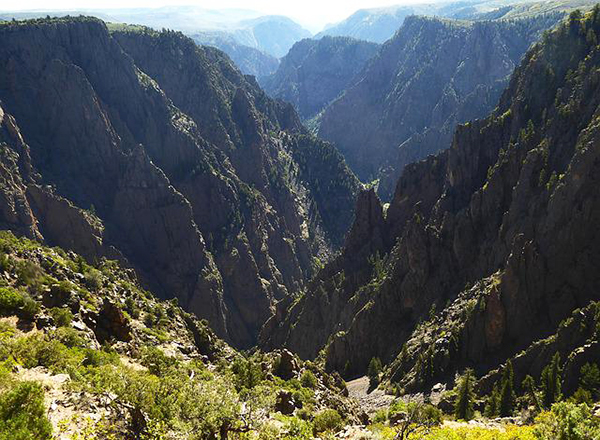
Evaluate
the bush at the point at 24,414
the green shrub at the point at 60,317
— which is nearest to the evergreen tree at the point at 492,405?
the green shrub at the point at 60,317

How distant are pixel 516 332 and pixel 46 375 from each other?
47.6m

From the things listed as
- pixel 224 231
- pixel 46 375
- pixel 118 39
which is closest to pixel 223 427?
pixel 46 375

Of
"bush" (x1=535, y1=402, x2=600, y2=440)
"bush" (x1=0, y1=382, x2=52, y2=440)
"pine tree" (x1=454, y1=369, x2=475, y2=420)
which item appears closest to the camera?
"bush" (x1=0, y1=382, x2=52, y2=440)

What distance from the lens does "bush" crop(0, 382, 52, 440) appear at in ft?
62.8

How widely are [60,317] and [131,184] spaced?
10685 cm

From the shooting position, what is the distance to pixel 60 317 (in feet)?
128

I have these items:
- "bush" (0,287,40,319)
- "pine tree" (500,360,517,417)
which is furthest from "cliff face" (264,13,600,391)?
"bush" (0,287,40,319)

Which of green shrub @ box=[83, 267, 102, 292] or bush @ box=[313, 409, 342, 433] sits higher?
green shrub @ box=[83, 267, 102, 292]

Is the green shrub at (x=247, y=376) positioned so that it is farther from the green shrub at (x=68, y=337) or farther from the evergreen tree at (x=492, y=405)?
the evergreen tree at (x=492, y=405)

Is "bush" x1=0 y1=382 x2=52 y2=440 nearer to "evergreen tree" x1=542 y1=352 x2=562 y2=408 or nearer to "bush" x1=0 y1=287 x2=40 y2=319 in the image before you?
"bush" x1=0 y1=287 x2=40 y2=319

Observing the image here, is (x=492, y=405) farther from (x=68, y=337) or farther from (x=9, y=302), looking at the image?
(x=9, y=302)

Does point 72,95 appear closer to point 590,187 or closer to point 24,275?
point 24,275

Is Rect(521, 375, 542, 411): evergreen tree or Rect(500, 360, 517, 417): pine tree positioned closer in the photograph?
Rect(521, 375, 542, 411): evergreen tree

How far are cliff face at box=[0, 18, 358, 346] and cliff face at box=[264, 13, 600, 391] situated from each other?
144 ft
